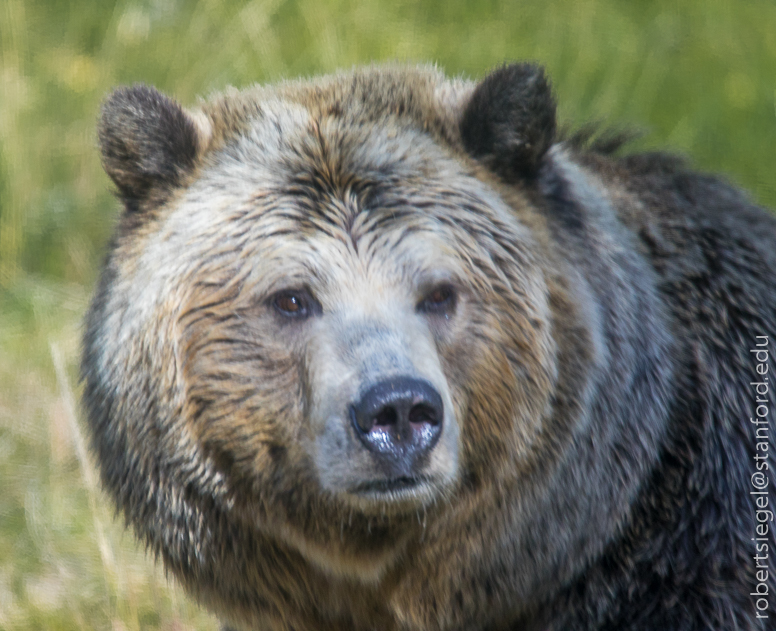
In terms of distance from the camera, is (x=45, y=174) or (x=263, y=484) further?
(x=45, y=174)

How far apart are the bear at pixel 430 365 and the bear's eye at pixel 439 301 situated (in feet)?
0.04

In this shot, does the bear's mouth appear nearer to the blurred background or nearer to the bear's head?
the bear's head

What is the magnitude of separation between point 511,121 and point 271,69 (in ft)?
18.7

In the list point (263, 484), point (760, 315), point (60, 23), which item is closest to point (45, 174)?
point (60, 23)

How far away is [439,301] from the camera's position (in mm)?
3846

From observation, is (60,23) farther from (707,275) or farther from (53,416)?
(707,275)

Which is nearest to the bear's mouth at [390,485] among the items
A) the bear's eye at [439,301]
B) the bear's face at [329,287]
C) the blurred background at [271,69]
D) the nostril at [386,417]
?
the bear's face at [329,287]

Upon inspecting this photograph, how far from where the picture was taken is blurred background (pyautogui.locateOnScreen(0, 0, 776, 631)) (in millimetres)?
8773

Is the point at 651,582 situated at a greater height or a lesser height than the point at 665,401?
lesser

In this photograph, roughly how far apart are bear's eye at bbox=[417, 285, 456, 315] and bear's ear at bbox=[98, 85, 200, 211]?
1.07m

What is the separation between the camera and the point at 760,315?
4.33 meters

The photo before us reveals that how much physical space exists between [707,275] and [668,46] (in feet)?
20.7

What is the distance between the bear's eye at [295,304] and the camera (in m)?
3.77

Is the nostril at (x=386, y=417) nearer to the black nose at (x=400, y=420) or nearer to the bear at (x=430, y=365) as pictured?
the black nose at (x=400, y=420)
